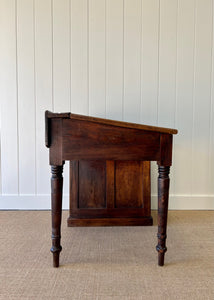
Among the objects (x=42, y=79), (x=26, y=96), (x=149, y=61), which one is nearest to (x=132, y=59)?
(x=149, y=61)

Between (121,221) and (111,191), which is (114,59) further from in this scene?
(121,221)

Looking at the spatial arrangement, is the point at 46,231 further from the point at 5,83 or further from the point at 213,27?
the point at 213,27

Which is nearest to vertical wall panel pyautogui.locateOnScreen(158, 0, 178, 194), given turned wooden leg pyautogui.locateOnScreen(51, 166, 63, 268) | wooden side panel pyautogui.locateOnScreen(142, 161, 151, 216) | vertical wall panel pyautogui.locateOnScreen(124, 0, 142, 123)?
vertical wall panel pyautogui.locateOnScreen(124, 0, 142, 123)

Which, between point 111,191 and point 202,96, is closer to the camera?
point 111,191

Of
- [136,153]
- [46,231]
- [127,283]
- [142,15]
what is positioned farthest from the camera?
[142,15]

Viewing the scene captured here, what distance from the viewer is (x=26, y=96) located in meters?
2.23

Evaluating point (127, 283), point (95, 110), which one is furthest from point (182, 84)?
point (127, 283)

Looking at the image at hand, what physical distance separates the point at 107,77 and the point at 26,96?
0.72 metres

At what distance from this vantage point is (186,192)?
229 cm

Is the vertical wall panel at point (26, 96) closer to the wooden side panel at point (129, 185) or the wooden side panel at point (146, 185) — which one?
the wooden side panel at point (129, 185)

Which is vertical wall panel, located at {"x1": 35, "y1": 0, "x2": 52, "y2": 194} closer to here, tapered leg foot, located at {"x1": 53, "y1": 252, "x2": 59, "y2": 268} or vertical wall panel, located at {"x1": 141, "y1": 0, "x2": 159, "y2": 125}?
vertical wall panel, located at {"x1": 141, "y1": 0, "x2": 159, "y2": 125}

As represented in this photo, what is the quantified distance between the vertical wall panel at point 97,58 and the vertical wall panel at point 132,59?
189 millimetres

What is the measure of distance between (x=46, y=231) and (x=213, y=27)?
6.99 ft

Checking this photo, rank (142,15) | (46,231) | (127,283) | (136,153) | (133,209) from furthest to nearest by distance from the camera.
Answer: (142,15) < (133,209) < (46,231) < (136,153) < (127,283)
